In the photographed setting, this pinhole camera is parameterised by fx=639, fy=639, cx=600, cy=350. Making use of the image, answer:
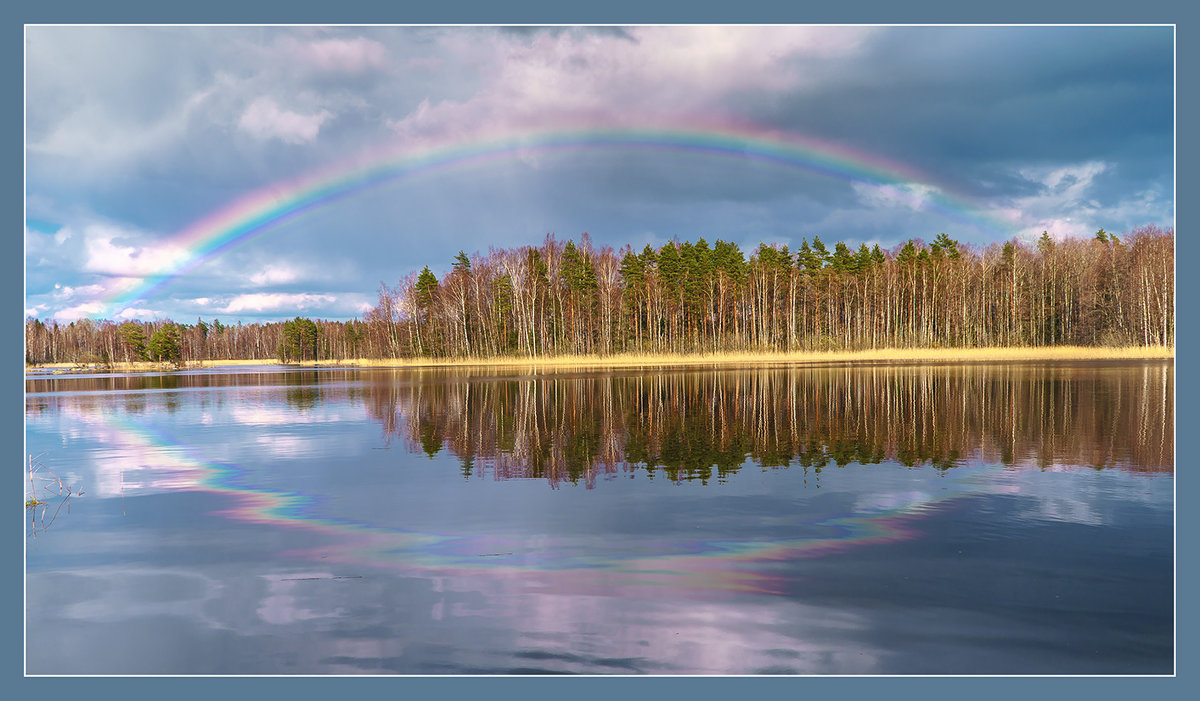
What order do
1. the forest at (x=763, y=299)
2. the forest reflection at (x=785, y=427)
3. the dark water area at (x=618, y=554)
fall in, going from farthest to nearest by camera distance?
the forest at (x=763, y=299) → the forest reflection at (x=785, y=427) → the dark water area at (x=618, y=554)

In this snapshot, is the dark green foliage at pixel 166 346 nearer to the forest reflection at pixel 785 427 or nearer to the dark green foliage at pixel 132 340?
the dark green foliage at pixel 132 340

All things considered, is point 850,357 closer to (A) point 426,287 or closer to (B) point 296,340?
(A) point 426,287

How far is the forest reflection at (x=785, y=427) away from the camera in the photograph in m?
13.9

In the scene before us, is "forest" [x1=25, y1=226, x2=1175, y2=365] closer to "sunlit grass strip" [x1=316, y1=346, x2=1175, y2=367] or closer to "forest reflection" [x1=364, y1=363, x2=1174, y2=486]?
"sunlit grass strip" [x1=316, y1=346, x2=1175, y2=367]

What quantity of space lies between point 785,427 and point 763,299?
73.7m

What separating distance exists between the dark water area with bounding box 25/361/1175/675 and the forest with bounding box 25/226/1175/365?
213ft

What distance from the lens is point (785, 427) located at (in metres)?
18.6

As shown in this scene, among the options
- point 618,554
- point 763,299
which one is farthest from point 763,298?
point 618,554

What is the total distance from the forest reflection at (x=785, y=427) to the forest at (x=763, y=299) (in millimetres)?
51149

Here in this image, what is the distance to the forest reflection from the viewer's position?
13875 mm

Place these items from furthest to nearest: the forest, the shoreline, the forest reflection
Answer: the forest → the shoreline → the forest reflection

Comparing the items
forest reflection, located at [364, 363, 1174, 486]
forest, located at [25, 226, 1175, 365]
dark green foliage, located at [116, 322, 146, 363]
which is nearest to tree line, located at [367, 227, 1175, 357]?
forest, located at [25, 226, 1175, 365]

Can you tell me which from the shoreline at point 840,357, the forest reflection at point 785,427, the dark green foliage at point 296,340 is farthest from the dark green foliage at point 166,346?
the forest reflection at point 785,427

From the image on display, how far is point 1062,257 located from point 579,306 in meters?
64.0
